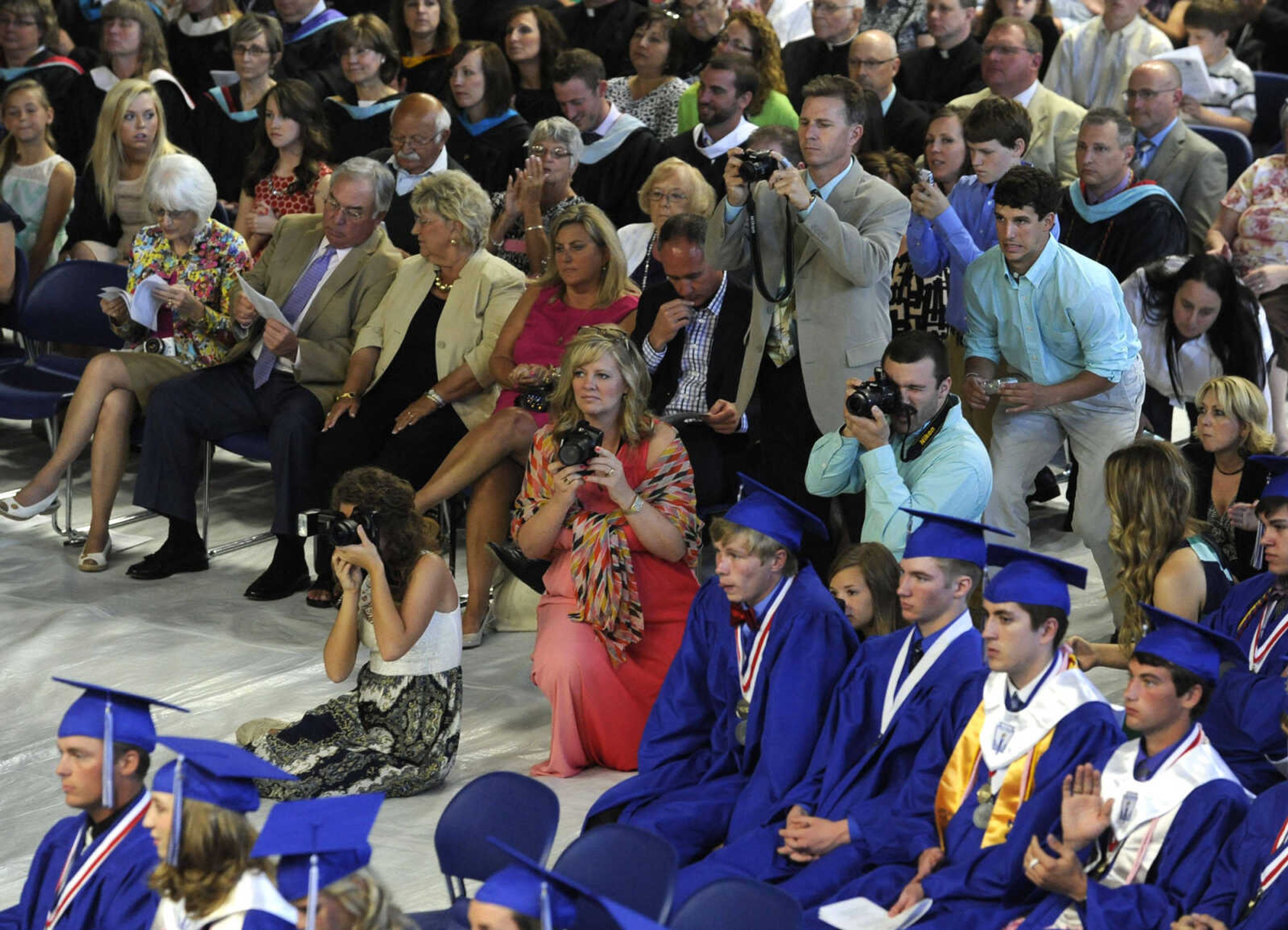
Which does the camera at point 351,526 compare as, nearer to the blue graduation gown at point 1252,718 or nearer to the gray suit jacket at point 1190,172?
the blue graduation gown at point 1252,718

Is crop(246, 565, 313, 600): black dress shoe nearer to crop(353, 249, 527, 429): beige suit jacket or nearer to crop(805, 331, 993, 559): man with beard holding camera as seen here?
crop(353, 249, 527, 429): beige suit jacket

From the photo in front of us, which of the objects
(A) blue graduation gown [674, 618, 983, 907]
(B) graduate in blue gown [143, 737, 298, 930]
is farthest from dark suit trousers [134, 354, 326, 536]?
(B) graduate in blue gown [143, 737, 298, 930]

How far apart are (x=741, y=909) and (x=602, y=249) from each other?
3.63m

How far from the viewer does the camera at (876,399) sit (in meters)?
5.09

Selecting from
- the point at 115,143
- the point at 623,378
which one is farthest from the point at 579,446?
the point at 115,143

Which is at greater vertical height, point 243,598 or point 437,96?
point 437,96

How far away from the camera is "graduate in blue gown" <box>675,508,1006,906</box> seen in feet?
14.0

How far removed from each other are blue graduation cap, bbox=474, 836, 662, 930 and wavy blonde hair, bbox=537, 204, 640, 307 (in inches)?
147

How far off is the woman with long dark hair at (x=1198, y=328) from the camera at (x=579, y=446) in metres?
2.32

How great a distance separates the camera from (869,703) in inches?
177

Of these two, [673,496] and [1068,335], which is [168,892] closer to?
[673,496]

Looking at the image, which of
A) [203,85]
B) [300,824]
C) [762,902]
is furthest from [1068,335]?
[203,85]

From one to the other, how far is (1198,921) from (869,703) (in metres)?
1.10

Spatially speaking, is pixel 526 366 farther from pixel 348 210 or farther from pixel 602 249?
pixel 348 210
